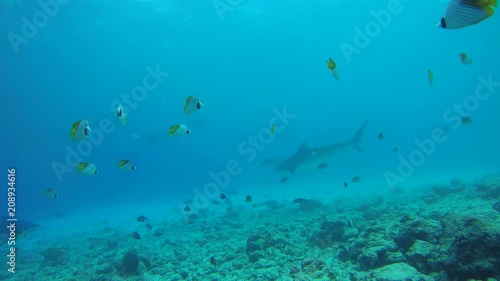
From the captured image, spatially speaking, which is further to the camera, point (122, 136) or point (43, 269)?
point (122, 136)

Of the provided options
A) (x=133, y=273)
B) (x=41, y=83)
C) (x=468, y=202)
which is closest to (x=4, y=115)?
(x=41, y=83)

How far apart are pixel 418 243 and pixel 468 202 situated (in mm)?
8681

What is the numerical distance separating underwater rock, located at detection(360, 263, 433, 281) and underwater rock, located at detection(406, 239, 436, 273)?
1.80 ft

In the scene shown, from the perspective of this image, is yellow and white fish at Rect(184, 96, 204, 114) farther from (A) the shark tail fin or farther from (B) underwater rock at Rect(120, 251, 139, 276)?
(A) the shark tail fin

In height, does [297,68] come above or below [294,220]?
above

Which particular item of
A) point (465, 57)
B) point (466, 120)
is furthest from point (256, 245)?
point (466, 120)

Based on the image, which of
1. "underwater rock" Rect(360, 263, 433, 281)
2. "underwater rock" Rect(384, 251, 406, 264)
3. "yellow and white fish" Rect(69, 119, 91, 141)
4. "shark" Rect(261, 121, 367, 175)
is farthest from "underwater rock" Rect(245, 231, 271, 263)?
"shark" Rect(261, 121, 367, 175)

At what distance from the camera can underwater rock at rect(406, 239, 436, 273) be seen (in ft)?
15.0

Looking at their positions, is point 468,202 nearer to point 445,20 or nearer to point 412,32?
point 445,20

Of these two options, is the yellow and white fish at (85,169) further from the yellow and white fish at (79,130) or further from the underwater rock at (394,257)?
the underwater rock at (394,257)

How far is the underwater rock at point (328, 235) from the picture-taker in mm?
7928

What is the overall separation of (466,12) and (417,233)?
4187 millimetres

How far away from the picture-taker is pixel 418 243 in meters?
5.05

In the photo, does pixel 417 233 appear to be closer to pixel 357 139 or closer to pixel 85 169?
pixel 85 169
